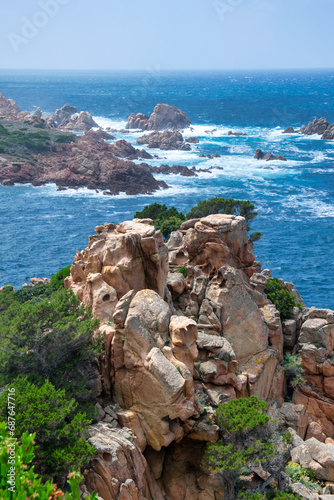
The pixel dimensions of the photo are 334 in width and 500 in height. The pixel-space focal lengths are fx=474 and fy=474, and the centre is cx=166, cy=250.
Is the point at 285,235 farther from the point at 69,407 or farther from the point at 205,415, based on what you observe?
the point at 69,407

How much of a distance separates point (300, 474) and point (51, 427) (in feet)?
46.7

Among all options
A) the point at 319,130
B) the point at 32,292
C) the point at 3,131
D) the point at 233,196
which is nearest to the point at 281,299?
the point at 32,292

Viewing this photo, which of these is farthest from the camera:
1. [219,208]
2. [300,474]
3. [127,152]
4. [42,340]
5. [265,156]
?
[265,156]

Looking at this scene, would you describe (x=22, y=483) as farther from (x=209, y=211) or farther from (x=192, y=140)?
(x=192, y=140)

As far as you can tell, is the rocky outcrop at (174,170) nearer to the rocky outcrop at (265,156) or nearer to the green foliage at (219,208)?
the rocky outcrop at (265,156)

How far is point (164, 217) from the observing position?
203ft

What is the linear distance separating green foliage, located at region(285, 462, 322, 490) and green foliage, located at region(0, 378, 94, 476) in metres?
11.7

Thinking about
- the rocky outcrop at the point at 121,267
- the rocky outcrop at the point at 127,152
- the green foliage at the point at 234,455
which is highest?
the rocky outcrop at the point at 121,267

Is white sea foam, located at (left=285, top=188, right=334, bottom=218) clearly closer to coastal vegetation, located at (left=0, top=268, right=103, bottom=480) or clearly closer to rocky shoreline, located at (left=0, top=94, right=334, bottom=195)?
rocky shoreline, located at (left=0, top=94, right=334, bottom=195)

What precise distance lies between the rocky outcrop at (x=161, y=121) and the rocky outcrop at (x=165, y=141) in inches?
838

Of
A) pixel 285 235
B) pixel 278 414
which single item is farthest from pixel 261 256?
pixel 278 414

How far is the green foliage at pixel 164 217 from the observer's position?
56656mm

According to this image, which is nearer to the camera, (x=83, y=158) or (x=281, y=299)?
(x=281, y=299)

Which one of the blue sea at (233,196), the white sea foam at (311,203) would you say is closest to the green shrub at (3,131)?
the blue sea at (233,196)
